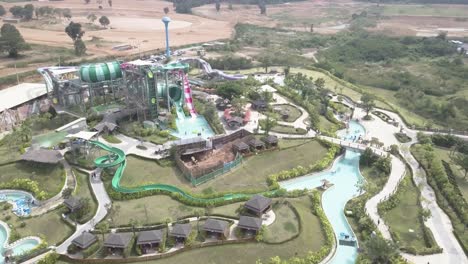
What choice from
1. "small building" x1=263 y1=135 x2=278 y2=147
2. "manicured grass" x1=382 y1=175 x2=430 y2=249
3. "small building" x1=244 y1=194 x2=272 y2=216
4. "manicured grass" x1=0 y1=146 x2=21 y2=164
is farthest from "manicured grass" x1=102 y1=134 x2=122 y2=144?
"manicured grass" x1=382 y1=175 x2=430 y2=249

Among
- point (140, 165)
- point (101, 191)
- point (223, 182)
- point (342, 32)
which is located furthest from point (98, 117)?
point (342, 32)

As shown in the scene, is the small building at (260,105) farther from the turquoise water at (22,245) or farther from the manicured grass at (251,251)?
the turquoise water at (22,245)

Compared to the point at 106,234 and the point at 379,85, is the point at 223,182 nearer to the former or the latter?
the point at 106,234

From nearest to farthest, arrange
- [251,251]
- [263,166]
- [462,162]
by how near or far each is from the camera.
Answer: [251,251] → [462,162] → [263,166]

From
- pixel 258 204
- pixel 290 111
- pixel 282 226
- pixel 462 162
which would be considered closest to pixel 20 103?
pixel 290 111

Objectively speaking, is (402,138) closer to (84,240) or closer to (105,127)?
(105,127)

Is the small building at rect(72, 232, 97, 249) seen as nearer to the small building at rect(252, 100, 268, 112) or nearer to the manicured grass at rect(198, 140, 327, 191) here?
the manicured grass at rect(198, 140, 327, 191)
